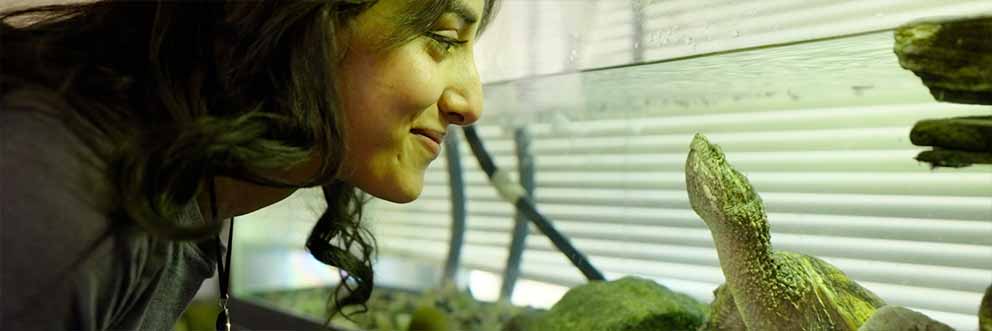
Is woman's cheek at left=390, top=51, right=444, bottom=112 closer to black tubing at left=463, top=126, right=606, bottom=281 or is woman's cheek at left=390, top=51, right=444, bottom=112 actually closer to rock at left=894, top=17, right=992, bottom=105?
rock at left=894, top=17, right=992, bottom=105

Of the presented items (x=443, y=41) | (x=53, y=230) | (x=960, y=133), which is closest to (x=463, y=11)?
(x=443, y=41)

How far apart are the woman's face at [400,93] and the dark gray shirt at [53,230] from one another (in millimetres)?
257

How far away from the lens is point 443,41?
931 mm

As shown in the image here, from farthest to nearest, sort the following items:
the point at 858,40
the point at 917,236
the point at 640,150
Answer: the point at 640,150 → the point at 917,236 → the point at 858,40

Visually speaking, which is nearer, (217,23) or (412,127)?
(217,23)

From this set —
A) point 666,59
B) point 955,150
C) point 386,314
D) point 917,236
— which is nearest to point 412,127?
point 666,59

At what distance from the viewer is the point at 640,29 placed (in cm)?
144

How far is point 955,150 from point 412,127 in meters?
0.70

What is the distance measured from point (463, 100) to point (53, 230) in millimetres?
499

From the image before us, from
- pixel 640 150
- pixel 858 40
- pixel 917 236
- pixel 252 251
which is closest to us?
pixel 858 40

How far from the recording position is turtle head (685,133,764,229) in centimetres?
110

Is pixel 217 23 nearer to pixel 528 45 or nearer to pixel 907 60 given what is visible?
pixel 907 60

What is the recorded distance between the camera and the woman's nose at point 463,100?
3.17ft

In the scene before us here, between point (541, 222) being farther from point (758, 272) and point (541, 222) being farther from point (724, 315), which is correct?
point (758, 272)
